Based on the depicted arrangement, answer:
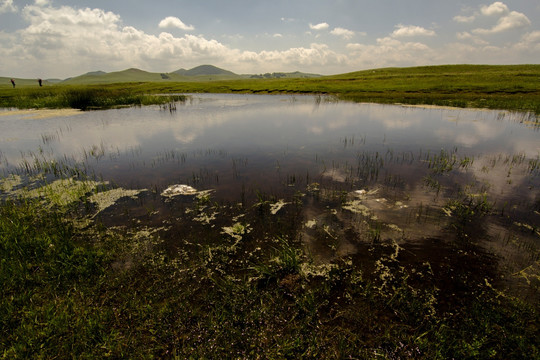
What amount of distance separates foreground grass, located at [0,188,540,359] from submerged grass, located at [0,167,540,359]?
0.08 ft

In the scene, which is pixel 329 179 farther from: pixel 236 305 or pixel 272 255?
pixel 236 305

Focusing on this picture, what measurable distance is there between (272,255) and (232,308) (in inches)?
81.1

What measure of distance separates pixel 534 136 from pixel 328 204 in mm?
21639

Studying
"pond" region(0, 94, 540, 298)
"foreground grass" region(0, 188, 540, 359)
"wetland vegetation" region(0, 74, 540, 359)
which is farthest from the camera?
"pond" region(0, 94, 540, 298)

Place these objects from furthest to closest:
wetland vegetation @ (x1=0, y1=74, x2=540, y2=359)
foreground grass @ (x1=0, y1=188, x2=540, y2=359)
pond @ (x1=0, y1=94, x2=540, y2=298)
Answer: pond @ (x1=0, y1=94, x2=540, y2=298) < wetland vegetation @ (x1=0, y1=74, x2=540, y2=359) < foreground grass @ (x1=0, y1=188, x2=540, y2=359)

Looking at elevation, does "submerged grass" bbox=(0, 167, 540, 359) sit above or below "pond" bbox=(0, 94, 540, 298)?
below

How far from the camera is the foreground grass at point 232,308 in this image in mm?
4527

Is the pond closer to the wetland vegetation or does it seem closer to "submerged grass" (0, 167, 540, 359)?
the wetland vegetation

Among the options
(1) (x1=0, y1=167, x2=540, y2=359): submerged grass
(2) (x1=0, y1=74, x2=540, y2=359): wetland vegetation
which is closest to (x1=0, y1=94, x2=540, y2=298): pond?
(2) (x1=0, y1=74, x2=540, y2=359): wetland vegetation

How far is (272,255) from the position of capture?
A: 23.4 ft

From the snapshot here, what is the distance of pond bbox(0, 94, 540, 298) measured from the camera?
7949mm

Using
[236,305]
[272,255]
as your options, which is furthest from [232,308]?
[272,255]

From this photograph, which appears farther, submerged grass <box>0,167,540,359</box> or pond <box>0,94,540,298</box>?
pond <box>0,94,540,298</box>

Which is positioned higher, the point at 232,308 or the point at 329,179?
the point at 329,179
